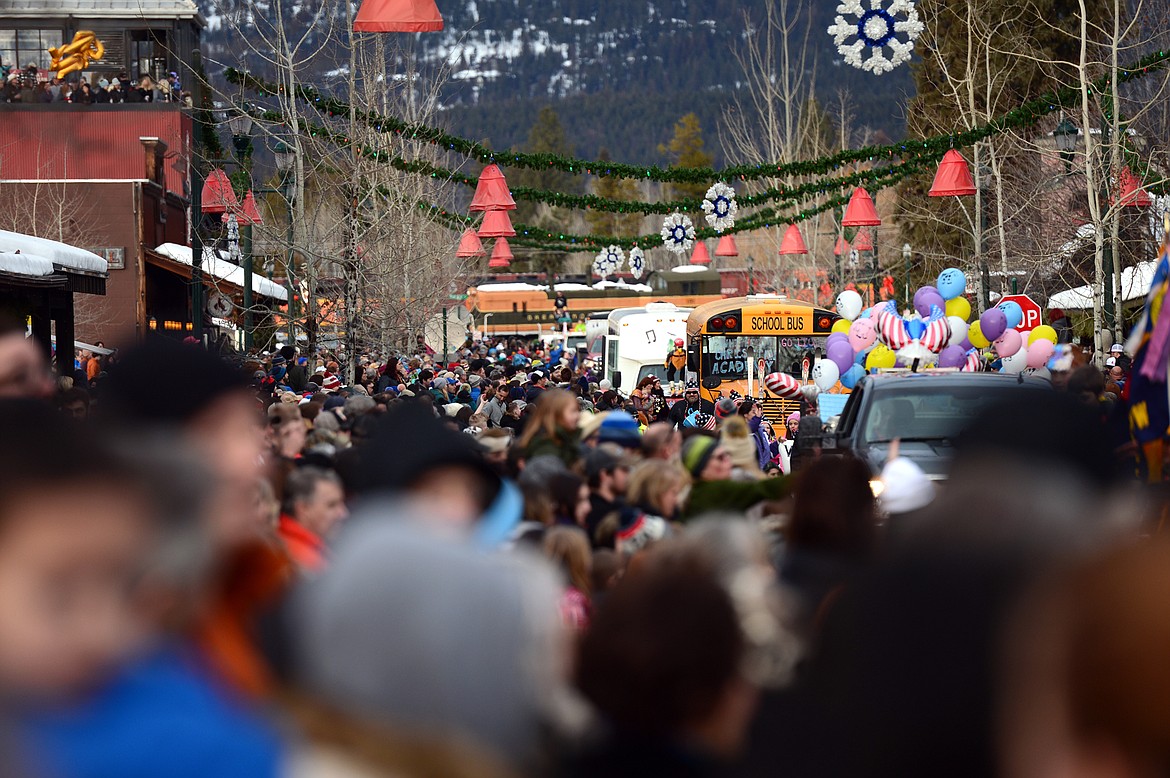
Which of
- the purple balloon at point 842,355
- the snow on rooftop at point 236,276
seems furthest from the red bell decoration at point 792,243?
the purple balloon at point 842,355

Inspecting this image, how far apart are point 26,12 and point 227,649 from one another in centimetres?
5005

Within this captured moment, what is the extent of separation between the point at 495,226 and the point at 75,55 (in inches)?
1234

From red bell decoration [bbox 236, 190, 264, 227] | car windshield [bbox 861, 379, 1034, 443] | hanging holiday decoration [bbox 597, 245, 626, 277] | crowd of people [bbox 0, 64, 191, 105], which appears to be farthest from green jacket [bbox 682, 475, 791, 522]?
crowd of people [bbox 0, 64, 191, 105]

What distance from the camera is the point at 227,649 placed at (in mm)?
2846

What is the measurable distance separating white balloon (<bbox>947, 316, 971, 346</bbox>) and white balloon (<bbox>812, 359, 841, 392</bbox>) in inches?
62.7

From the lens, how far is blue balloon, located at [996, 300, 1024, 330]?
18892 millimetres

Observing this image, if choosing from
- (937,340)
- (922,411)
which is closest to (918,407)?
(922,411)

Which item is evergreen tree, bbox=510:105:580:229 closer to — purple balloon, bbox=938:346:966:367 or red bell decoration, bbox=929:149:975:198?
red bell decoration, bbox=929:149:975:198

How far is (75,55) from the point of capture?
46594mm

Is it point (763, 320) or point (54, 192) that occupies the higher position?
point (54, 192)

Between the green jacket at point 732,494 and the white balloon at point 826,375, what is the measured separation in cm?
1246

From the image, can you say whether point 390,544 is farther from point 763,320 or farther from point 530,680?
point 763,320

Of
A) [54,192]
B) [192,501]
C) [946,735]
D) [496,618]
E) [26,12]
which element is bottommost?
[946,735]

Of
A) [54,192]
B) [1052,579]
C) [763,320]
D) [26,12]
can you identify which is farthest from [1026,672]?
[26,12]
